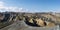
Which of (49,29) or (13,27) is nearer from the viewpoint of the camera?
(49,29)

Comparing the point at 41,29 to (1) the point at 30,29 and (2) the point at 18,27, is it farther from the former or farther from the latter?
(2) the point at 18,27

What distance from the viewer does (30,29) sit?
741 cm

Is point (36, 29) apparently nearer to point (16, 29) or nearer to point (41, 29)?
point (41, 29)

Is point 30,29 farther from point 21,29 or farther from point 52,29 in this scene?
point 52,29

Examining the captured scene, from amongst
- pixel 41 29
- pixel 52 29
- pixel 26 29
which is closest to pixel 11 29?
pixel 26 29

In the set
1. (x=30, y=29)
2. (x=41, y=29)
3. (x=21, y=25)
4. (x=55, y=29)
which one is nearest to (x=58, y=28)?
(x=55, y=29)

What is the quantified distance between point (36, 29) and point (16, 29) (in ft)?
3.27

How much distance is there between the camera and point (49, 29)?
718 cm

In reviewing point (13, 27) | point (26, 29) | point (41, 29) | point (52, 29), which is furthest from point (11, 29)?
point (52, 29)

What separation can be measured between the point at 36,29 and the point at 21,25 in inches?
36.3

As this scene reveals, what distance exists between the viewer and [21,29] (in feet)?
24.4

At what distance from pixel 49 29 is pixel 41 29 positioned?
386 millimetres

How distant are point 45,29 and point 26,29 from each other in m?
0.90

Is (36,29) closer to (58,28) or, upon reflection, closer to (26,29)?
(26,29)
